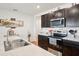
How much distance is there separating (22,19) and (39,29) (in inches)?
Answer: 16.0

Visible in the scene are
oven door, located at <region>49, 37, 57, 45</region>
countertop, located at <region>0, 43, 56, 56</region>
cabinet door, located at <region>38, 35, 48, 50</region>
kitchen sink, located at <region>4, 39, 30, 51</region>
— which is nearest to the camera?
countertop, located at <region>0, 43, 56, 56</region>

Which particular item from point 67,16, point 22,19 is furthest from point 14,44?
point 67,16

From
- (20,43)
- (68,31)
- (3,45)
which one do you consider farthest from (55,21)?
(3,45)

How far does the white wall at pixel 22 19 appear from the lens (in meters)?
1.94

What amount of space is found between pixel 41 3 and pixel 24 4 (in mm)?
323

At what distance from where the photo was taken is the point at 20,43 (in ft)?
6.49

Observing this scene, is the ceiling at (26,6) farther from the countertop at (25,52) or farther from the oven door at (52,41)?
the countertop at (25,52)

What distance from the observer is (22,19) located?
2037mm

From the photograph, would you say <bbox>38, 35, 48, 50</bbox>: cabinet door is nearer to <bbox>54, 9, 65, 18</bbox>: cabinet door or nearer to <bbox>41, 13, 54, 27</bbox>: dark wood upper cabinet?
<bbox>41, 13, 54, 27</bbox>: dark wood upper cabinet

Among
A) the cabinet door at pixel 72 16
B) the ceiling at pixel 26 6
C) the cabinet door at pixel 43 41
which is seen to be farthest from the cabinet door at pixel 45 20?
the cabinet door at pixel 72 16

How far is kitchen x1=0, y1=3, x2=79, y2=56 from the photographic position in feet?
6.31

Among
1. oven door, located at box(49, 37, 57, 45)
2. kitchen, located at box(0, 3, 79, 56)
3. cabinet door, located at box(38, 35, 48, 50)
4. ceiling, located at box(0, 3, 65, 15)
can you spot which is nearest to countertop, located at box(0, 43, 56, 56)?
kitchen, located at box(0, 3, 79, 56)

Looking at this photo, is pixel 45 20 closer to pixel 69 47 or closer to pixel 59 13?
pixel 59 13

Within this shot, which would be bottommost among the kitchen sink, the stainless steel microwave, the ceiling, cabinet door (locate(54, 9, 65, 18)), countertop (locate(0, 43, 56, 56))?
countertop (locate(0, 43, 56, 56))
